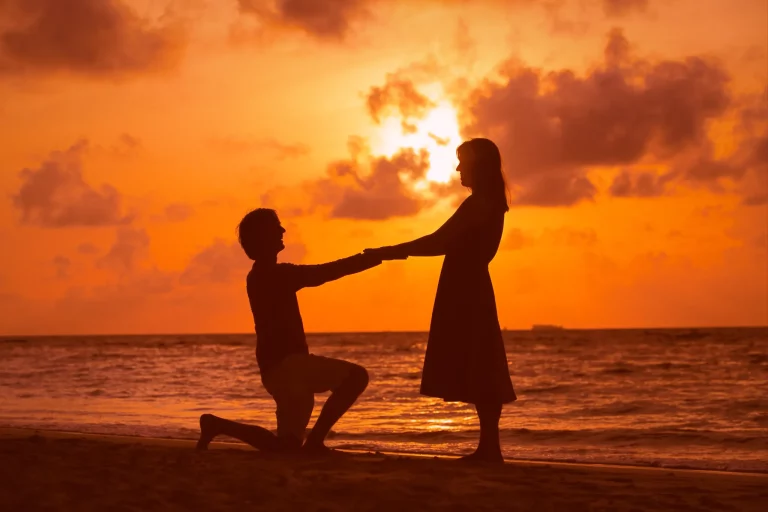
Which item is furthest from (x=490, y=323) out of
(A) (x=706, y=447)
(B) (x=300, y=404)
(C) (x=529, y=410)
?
(C) (x=529, y=410)

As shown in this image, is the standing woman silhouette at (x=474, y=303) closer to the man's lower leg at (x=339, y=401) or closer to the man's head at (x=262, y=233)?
the man's lower leg at (x=339, y=401)

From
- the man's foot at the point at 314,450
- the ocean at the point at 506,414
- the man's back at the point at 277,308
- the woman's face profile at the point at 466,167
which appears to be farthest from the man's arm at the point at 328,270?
the ocean at the point at 506,414

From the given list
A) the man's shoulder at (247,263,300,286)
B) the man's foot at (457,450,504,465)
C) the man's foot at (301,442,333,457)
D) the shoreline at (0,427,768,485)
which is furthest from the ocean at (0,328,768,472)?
the man's shoulder at (247,263,300,286)

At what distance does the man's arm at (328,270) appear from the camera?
667 centimetres

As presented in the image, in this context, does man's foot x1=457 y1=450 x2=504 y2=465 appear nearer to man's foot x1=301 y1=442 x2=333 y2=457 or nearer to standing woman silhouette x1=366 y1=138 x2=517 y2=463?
standing woman silhouette x1=366 y1=138 x2=517 y2=463

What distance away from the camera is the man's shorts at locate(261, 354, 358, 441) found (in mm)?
6562

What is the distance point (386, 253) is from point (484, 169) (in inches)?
40.3

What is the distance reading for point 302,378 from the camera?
259 inches

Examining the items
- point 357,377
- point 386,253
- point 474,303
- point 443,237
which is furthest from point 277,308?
point 474,303

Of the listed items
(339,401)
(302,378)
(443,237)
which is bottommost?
(339,401)

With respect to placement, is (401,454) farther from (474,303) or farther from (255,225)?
(255,225)

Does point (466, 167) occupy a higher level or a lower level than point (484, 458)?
higher

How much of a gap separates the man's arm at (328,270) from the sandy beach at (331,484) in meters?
1.30

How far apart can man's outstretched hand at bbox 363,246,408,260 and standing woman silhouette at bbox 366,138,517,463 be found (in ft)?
0.94
